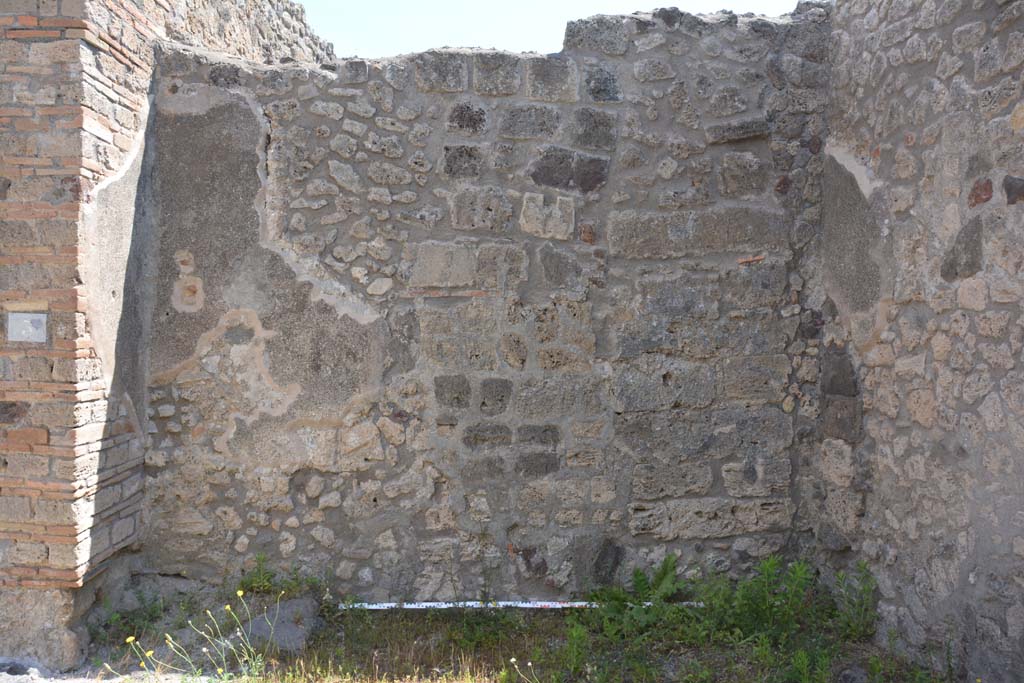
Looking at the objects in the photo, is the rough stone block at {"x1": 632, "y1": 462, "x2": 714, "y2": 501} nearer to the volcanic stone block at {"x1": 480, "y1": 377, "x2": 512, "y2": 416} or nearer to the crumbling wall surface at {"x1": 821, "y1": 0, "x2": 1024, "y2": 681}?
the crumbling wall surface at {"x1": 821, "y1": 0, "x2": 1024, "y2": 681}

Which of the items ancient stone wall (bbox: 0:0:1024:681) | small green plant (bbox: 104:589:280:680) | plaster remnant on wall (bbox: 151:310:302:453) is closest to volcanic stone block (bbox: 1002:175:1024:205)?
ancient stone wall (bbox: 0:0:1024:681)

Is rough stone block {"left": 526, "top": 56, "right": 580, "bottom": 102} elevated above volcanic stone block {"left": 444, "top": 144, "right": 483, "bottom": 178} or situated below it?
above

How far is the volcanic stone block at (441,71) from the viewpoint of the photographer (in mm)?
3992

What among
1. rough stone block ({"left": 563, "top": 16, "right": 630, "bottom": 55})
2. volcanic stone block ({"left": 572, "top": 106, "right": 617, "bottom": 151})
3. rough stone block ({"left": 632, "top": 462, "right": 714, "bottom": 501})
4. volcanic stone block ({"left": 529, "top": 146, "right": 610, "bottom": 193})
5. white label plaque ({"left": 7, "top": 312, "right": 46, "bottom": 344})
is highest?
rough stone block ({"left": 563, "top": 16, "right": 630, "bottom": 55})

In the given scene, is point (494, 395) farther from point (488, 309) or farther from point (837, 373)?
point (837, 373)

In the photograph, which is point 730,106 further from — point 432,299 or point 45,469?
point 45,469

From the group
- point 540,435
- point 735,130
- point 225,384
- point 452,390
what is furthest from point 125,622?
point 735,130

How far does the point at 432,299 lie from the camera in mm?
3984

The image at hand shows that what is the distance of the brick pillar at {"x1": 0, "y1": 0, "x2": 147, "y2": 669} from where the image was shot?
11.2 feet

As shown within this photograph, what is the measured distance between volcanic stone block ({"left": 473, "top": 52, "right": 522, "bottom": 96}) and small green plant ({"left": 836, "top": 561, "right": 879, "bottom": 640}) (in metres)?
2.87

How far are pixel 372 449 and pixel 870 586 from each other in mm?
2422

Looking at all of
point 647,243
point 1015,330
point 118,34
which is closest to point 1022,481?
point 1015,330

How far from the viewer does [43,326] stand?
3.43m

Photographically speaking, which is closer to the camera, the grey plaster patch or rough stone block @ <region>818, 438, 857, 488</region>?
the grey plaster patch
